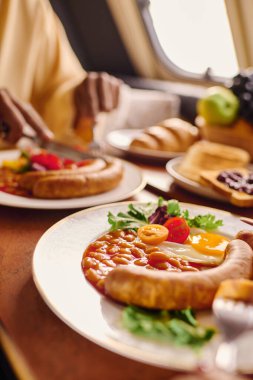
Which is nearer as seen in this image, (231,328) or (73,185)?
(231,328)

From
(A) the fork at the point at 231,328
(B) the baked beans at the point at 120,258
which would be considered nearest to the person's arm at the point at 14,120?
(B) the baked beans at the point at 120,258

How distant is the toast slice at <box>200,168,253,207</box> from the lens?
1.37 meters

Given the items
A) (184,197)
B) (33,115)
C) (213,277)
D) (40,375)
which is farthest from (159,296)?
(33,115)

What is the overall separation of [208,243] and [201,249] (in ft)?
0.13

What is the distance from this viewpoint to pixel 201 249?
3.33 ft

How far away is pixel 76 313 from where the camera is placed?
0.74 metres

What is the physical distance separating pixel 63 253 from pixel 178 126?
1.38 m

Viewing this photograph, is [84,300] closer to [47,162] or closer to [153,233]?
[153,233]

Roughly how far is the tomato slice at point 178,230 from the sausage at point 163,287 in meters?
0.26

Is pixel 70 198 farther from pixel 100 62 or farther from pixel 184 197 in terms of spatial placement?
pixel 100 62

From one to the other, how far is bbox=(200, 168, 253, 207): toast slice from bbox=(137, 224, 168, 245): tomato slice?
1.28 feet

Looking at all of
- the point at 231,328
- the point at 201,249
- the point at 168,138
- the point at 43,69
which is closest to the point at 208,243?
the point at 201,249

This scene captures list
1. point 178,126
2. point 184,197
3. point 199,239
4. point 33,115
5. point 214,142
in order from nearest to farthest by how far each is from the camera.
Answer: point 199,239 → point 184,197 → point 33,115 → point 214,142 → point 178,126

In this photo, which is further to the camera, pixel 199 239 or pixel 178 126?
pixel 178 126
